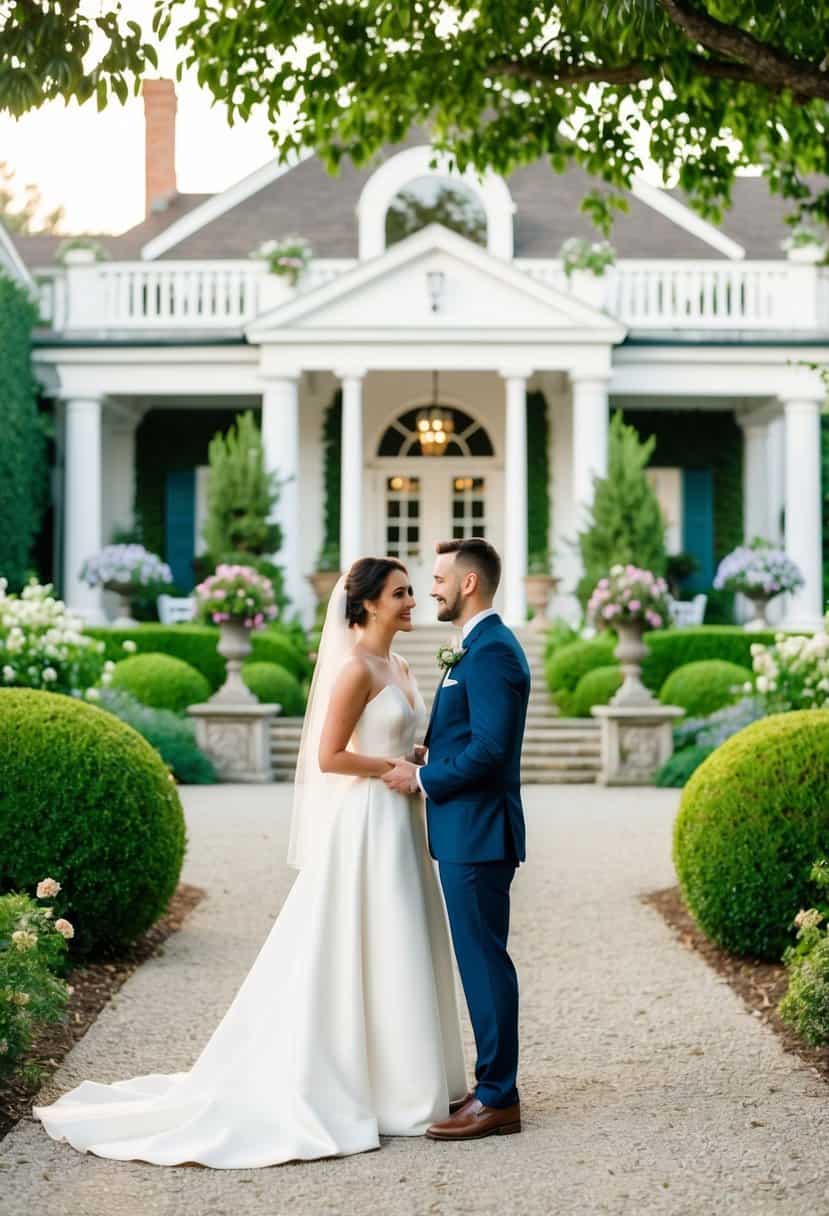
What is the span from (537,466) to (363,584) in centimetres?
1900

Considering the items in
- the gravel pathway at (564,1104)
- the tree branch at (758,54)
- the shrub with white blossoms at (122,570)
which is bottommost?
the gravel pathway at (564,1104)

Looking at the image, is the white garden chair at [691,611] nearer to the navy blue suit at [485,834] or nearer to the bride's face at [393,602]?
the bride's face at [393,602]

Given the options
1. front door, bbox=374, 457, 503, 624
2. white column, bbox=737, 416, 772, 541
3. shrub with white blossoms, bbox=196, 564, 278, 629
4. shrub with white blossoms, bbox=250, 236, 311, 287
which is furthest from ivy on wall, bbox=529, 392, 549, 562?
shrub with white blossoms, bbox=196, 564, 278, 629

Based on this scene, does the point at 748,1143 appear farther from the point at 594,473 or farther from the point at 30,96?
the point at 594,473

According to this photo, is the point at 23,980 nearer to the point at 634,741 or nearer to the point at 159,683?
the point at 634,741

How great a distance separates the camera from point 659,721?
611 inches

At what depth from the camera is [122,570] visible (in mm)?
20266

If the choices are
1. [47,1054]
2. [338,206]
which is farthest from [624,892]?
[338,206]

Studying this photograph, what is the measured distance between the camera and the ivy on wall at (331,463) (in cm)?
2345

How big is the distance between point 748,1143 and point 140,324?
19.0m

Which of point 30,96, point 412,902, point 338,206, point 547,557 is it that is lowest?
point 412,902

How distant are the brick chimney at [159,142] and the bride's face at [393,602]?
81.3 feet

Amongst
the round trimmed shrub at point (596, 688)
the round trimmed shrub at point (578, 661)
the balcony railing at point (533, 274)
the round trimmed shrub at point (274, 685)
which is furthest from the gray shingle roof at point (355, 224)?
the round trimmed shrub at point (274, 685)

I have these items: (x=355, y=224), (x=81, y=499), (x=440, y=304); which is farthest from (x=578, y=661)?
(x=355, y=224)
